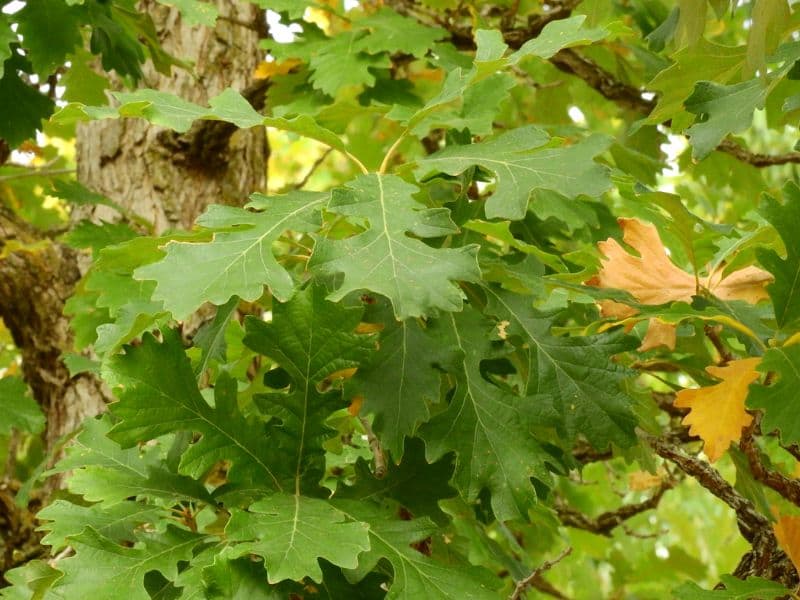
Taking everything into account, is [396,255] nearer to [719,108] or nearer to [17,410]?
[719,108]

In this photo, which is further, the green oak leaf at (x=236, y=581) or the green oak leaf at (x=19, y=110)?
the green oak leaf at (x=19, y=110)

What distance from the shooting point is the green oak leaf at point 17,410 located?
158cm

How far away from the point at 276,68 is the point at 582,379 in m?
1.25

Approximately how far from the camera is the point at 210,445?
0.89 m

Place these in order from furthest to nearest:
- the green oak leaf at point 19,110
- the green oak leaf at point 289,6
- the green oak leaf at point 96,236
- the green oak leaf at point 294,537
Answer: the green oak leaf at point 289,6 < the green oak leaf at point 96,236 < the green oak leaf at point 19,110 < the green oak leaf at point 294,537

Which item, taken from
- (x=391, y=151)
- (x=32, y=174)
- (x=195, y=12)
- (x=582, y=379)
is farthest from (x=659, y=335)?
(x=32, y=174)

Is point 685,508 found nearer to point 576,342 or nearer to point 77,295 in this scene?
point 77,295

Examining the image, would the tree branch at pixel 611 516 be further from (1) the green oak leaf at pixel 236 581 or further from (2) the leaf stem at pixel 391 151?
(1) the green oak leaf at pixel 236 581

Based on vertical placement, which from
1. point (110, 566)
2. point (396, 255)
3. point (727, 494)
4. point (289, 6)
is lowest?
point (727, 494)

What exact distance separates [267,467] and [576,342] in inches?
13.4

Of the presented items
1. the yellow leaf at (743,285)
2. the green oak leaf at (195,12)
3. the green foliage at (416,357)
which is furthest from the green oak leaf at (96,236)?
the yellow leaf at (743,285)

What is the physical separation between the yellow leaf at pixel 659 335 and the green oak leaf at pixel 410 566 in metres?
0.34

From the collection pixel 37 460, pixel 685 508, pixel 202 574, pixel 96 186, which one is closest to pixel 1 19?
pixel 96 186

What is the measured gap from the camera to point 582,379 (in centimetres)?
95
